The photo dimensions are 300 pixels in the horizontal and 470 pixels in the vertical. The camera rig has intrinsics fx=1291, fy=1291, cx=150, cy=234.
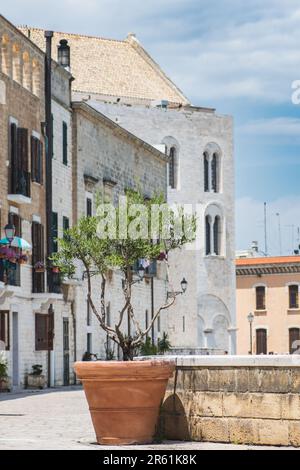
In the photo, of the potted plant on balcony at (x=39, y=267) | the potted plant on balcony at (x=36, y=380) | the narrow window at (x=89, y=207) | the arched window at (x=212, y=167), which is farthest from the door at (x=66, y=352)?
the arched window at (x=212, y=167)

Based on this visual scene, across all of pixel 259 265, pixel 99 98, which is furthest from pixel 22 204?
pixel 259 265

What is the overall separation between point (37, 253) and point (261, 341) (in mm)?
50118

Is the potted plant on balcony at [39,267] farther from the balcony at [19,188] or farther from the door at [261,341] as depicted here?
the door at [261,341]

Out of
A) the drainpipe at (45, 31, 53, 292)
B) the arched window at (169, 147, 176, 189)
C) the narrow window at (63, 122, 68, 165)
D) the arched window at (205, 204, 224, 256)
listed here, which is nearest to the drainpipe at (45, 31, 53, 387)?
the drainpipe at (45, 31, 53, 292)

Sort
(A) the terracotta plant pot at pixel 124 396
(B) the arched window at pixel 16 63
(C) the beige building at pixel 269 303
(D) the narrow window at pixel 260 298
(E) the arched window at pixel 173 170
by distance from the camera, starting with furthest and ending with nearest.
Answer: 1. (D) the narrow window at pixel 260 298
2. (C) the beige building at pixel 269 303
3. (E) the arched window at pixel 173 170
4. (B) the arched window at pixel 16 63
5. (A) the terracotta plant pot at pixel 124 396

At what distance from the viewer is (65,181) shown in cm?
4306

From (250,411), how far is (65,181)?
29.4 meters

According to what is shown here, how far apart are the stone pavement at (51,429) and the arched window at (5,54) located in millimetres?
13532

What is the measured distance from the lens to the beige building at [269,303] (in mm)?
86875

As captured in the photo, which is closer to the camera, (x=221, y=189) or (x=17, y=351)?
(x=17, y=351)
